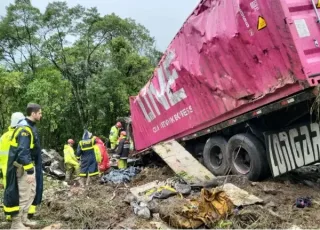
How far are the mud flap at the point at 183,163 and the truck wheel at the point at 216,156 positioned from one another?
0.74 ft

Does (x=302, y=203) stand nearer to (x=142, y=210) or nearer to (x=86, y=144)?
(x=142, y=210)

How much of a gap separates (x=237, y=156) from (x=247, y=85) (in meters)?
1.40

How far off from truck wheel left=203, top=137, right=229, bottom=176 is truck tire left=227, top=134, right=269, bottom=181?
20 cm

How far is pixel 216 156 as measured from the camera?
717 cm

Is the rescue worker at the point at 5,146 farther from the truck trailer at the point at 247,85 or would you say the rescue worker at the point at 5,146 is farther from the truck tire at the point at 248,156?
the truck tire at the point at 248,156

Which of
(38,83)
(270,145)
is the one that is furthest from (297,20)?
(38,83)

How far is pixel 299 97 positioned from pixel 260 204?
1.39 meters

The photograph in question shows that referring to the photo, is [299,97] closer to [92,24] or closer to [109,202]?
[109,202]

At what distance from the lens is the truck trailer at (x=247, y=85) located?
479 centimetres

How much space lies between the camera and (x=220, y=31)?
5.70m

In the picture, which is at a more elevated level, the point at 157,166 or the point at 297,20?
the point at 297,20

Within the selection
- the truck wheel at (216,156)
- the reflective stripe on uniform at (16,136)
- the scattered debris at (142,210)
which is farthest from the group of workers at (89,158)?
the reflective stripe on uniform at (16,136)

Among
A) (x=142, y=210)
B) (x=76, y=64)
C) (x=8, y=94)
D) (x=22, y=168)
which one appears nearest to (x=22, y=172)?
(x=22, y=168)

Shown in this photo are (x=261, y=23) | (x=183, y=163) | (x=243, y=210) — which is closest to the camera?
(x=243, y=210)
